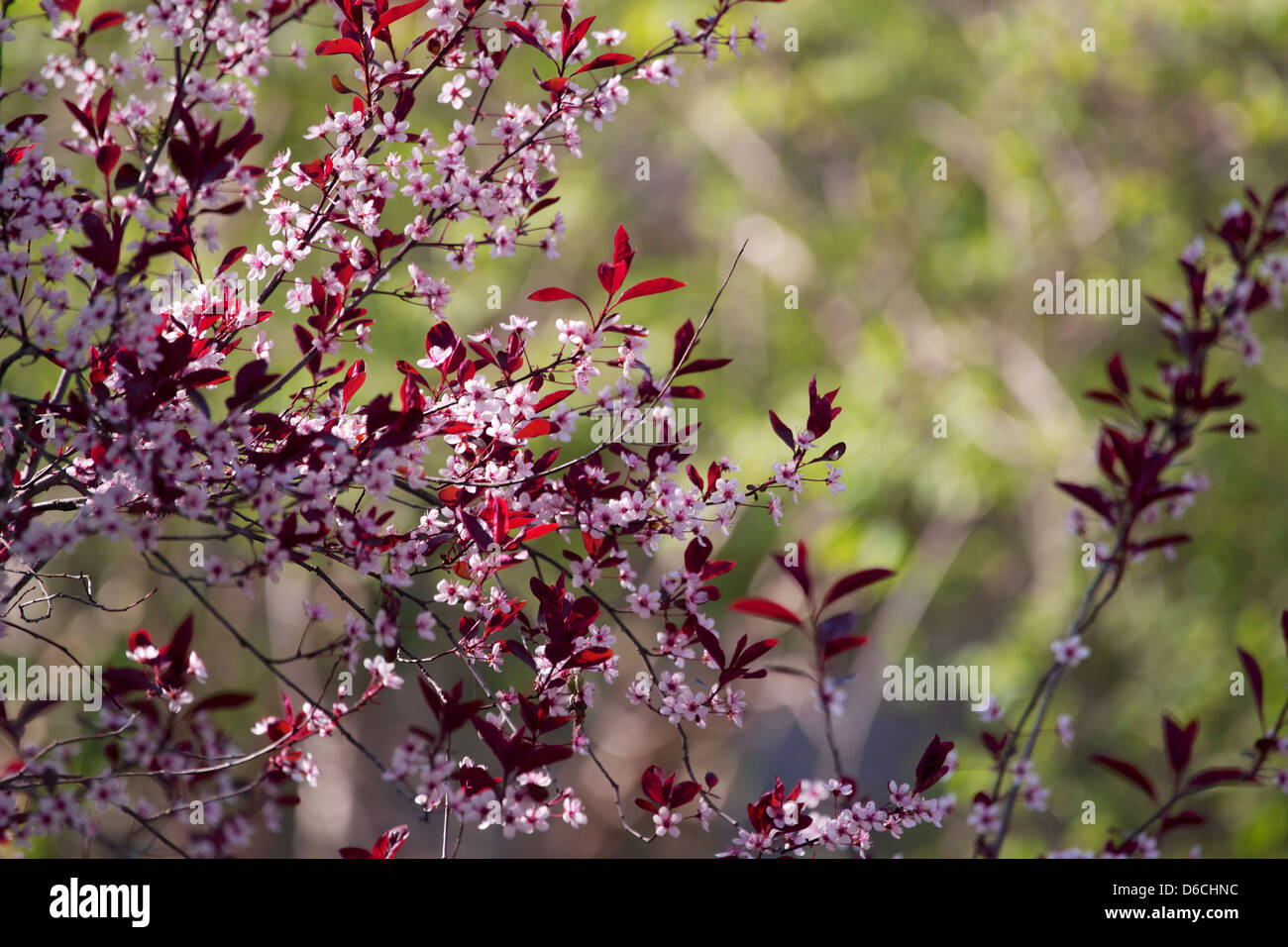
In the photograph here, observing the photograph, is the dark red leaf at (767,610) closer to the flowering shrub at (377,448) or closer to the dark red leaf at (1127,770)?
the flowering shrub at (377,448)

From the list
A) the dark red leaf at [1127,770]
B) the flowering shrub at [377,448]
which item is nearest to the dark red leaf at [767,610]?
the flowering shrub at [377,448]

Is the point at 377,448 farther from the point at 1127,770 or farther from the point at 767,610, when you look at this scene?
the point at 1127,770

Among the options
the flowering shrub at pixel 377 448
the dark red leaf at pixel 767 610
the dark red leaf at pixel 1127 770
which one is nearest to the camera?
the dark red leaf at pixel 767 610

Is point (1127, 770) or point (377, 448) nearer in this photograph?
point (377, 448)

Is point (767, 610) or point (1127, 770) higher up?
point (767, 610)

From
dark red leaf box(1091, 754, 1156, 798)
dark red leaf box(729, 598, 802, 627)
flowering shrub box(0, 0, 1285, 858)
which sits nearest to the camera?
dark red leaf box(729, 598, 802, 627)

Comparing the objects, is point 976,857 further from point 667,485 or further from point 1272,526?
point 1272,526

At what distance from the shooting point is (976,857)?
1.24m

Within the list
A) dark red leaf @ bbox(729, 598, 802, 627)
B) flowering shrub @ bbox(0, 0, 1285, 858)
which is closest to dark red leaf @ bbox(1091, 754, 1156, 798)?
flowering shrub @ bbox(0, 0, 1285, 858)

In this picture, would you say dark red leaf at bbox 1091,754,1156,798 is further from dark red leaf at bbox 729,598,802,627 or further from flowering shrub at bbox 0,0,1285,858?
dark red leaf at bbox 729,598,802,627

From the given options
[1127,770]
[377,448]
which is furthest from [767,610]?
[1127,770]

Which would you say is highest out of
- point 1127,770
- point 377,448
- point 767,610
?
point 377,448
